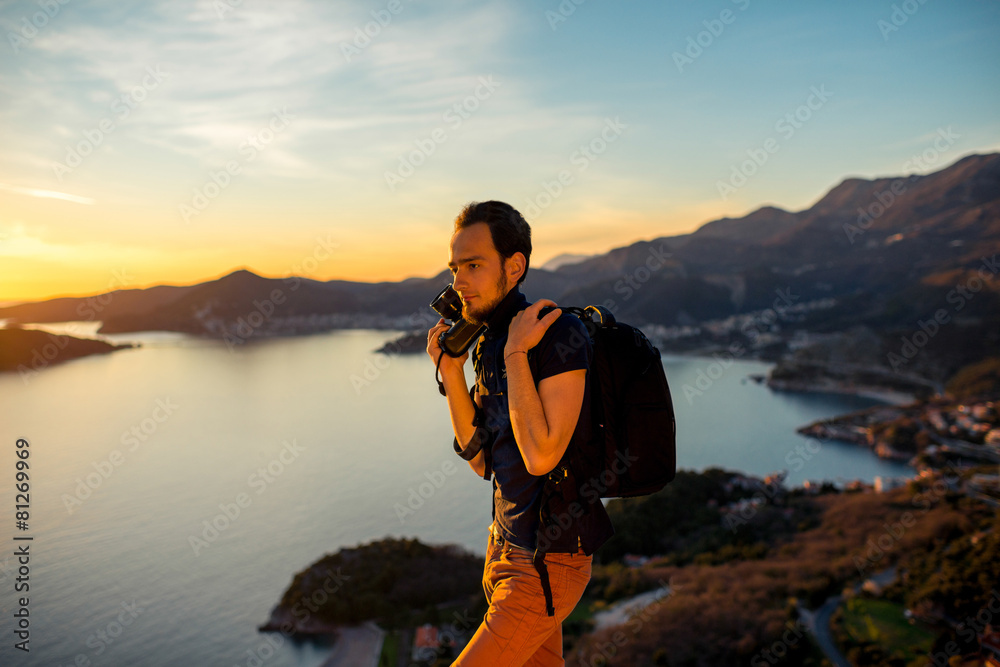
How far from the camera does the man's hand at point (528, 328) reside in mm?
1115

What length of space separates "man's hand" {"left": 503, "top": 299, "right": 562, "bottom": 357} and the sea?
7.47 metres

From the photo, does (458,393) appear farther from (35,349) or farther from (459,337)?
(35,349)

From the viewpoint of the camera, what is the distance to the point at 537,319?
115 cm

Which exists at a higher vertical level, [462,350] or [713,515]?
[462,350]

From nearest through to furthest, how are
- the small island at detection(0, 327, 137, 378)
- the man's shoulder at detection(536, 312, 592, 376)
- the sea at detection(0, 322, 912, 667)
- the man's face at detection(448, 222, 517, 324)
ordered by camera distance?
the man's shoulder at detection(536, 312, 592, 376)
the man's face at detection(448, 222, 517, 324)
the sea at detection(0, 322, 912, 667)
the small island at detection(0, 327, 137, 378)

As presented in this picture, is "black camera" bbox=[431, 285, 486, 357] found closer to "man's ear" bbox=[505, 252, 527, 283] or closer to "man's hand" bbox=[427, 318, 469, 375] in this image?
"man's hand" bbox=[427, 318, 469, 375]

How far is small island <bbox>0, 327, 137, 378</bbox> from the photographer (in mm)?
38062

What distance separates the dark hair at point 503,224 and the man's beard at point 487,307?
4 centimetres

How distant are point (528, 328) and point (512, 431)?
0.24 meters

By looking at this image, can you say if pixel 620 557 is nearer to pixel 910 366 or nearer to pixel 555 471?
pixel 555 471

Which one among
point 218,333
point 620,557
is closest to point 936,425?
point 620,557

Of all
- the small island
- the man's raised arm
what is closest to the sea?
the small island

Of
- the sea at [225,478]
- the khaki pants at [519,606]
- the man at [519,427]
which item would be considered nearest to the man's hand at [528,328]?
the man at [519,427]

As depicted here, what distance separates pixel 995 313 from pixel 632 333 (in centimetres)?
6728
